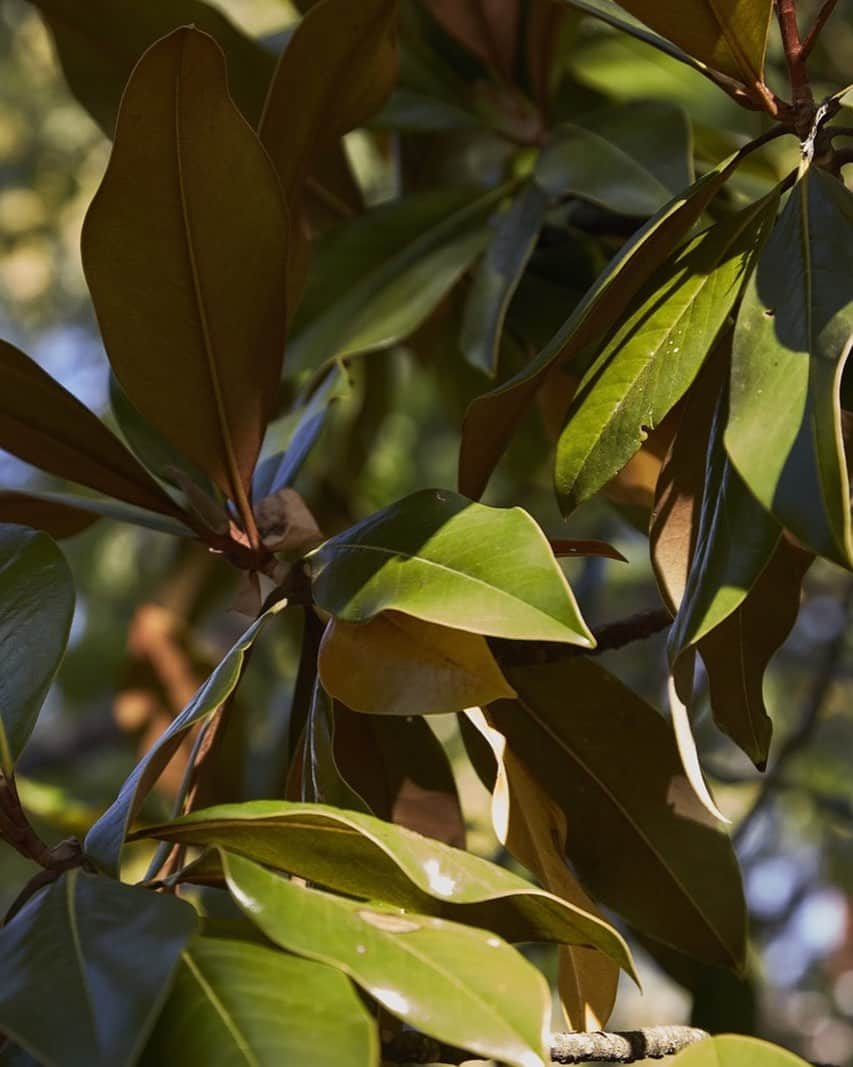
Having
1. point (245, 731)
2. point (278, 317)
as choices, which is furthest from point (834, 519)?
point (245, 731)

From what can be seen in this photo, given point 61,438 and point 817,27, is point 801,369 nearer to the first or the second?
point 817,27

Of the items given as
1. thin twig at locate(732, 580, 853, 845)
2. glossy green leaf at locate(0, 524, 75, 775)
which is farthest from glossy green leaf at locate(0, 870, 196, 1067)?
thin twig at locate(732, 580, 853, 845)

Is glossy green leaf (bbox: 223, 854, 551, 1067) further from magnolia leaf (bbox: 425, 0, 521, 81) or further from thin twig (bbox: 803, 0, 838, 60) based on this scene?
magnolia leaf (bbox: 425, 0, 521, 81)

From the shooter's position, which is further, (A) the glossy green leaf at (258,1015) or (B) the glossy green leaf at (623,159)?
(B) the glossy green leaf at (623,159)

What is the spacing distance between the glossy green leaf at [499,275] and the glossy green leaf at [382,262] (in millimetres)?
31

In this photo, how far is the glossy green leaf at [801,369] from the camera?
1.81ft

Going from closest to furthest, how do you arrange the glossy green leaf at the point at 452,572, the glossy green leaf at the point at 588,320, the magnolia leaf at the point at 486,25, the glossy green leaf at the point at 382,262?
1. the glossy green leaf at the point at 452,572
2. the glossy green leaf at the point at 588,320
3. the glossy green leaf at the point at 382,262
4. the magnolia leaf at the point at 486,25

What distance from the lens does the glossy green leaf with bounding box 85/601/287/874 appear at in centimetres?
64

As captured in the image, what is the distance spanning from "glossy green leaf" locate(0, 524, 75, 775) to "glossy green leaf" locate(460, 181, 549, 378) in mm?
359

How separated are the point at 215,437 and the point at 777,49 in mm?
1274

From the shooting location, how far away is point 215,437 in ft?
2.76

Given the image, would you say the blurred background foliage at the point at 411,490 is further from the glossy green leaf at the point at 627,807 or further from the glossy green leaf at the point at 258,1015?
the glossy green leaf at the point at 258,1015

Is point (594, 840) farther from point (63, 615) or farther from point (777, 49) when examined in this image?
point (777, 49)

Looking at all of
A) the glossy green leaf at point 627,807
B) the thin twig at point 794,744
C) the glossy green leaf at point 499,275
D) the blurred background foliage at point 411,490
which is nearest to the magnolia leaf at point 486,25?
the blurred background foliage at point 411,490
